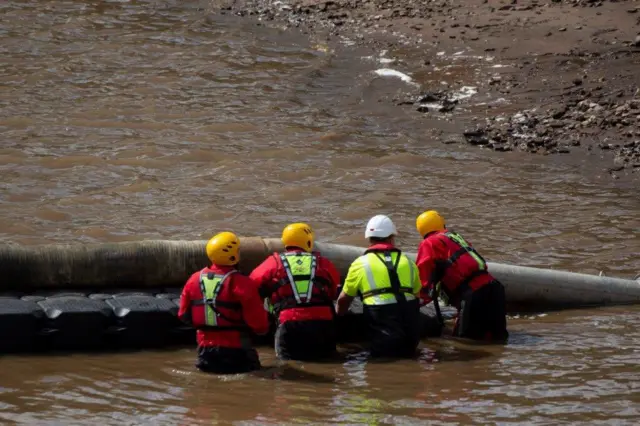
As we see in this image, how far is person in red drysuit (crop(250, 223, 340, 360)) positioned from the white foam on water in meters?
12.3

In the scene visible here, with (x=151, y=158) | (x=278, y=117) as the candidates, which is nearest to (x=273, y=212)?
(x=151, y=158)

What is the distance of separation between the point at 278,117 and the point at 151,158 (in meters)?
2.89

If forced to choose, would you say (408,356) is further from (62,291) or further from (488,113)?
(488,113)

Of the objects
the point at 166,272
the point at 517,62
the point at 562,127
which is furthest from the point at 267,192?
the point at 517,62

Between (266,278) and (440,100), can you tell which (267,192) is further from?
(266,278)

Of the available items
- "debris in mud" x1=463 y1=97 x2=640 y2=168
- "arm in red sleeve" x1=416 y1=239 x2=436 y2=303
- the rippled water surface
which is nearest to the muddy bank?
"debris in mud" x1=463 y1=97 x2=640 y2=168

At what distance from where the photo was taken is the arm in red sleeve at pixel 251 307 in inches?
364

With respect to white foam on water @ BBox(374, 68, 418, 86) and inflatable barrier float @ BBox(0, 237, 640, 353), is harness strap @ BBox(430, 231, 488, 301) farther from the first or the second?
white foam on water @ BBox(374, 68, 418, 86)

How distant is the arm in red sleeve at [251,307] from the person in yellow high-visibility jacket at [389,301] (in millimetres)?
1037

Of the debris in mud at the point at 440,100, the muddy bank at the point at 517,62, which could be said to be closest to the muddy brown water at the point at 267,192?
the debris in mud at the point at 440,100

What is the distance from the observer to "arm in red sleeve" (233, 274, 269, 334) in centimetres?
923

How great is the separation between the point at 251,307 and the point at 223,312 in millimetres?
227

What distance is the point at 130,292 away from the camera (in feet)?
36.0

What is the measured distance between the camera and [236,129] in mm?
20047
